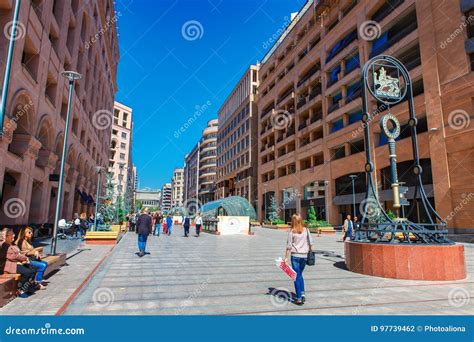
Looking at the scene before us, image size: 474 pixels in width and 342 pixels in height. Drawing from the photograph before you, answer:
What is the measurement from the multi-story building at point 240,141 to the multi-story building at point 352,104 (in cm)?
450

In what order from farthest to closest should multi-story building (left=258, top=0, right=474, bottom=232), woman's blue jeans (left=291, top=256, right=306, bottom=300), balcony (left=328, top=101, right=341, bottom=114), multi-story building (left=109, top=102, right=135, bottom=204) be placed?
multi-story building (left=109, top=102, right=135, bottom=204) < balcony (left=328, top=101, right=341, bottom=114) < multi-story building (left=258, top=0, right=474, bottom=232) < woman's blue jeans (left=291, top=256, right=306, bottom=300)

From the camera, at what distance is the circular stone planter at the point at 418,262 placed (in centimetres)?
757

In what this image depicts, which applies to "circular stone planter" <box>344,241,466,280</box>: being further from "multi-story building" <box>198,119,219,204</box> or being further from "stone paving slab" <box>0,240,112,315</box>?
"multi-story building" <box>198,119,219,204</box>

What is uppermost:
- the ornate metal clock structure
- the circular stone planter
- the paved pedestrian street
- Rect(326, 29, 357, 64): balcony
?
Rect(326, 29, 357, 64): balcony

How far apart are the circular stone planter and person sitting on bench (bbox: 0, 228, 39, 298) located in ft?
26.0

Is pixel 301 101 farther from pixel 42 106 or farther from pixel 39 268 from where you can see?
pixel 39 268

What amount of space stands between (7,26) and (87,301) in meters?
13.1

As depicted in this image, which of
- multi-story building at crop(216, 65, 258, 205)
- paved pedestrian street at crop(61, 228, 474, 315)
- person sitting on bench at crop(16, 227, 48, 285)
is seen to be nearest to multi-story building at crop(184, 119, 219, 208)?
multi-story building at crop(216, 65, 258, 205)

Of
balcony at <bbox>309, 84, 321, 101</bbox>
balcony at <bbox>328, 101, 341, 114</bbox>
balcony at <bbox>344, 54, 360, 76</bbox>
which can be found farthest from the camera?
balcony at <bbox>309, 84, 321, 101</bbox>

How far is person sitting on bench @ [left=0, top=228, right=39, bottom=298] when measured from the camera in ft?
18.8

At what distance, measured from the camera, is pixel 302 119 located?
47.3 metres
